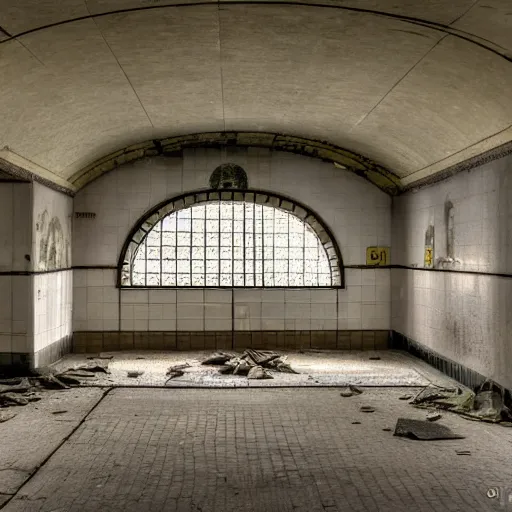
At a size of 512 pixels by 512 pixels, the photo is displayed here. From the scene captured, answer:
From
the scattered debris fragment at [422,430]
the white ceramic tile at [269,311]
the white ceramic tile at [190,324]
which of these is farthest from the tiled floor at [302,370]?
the scattered debris fragment at [422,430]

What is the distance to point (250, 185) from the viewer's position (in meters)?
11.4

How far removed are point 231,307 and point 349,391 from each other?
3602 millimetres

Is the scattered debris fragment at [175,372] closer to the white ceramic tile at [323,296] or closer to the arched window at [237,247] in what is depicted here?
the arched window at [237,247]

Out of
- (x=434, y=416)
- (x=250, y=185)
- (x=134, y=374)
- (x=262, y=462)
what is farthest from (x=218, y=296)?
(x=262, y=462)

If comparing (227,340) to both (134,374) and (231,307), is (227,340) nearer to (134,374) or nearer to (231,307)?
(231,307)

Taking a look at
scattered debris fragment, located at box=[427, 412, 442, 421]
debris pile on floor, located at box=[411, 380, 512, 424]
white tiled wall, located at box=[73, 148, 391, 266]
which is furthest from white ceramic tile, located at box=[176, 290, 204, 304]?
scattered debris fragment, located at box=[427, 412, 442, 421]

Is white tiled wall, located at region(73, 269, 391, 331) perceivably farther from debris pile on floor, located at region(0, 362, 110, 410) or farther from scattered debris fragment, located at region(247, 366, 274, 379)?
scattered debris fragment, located at region(247, 366, 274, 379)

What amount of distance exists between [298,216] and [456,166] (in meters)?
3.50

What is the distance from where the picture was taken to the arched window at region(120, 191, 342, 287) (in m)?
11.5

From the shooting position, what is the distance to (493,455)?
565 cm

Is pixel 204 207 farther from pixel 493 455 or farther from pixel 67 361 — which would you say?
pixel 493 455

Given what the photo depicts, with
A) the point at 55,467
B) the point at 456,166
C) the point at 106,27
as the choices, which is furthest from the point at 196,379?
the point at 106,27

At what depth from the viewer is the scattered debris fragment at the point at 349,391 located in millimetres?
8133

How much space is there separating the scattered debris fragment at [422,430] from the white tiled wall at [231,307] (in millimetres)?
4939
